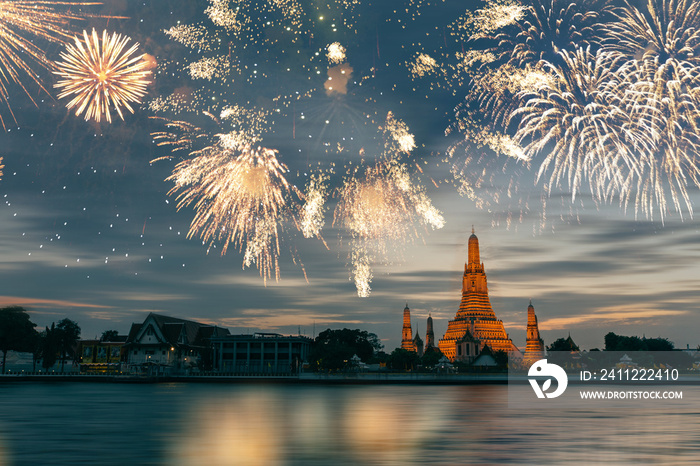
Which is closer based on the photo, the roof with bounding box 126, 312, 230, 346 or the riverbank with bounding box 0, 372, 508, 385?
→ the riverbank with bounding box 0, 372, 508, 385

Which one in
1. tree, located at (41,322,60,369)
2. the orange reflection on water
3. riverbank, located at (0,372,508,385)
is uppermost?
tree, located at (41,322,60,369)

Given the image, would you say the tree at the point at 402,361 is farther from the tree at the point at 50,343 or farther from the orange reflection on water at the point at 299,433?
the orange reflection on water at the point at 299,433

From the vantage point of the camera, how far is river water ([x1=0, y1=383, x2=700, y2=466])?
100 feet

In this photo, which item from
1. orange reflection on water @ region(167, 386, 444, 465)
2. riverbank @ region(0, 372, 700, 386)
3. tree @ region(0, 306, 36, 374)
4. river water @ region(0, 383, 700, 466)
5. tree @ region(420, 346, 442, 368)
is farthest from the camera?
tree @ region(420, 346, 442, 368)

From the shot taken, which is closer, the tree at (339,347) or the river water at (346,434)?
the river water at (346,434)

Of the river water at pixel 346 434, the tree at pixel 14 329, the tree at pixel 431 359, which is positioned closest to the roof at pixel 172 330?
the tree at pixel 14 329

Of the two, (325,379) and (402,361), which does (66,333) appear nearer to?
(325,379)

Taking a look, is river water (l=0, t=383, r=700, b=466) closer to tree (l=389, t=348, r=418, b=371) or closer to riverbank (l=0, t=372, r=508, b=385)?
riverbank (l=0, t=372, r=508, b=385)

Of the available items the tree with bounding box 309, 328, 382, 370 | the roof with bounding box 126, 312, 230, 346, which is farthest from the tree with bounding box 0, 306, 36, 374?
the tree with bounding box 309, 328, 382, 370

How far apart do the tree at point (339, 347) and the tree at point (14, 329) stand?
6196 cm

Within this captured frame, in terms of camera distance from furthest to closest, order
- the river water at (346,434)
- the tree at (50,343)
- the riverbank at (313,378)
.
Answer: the tree at (50,343) → the riverbank at (313,378) → the river water at (346,434)

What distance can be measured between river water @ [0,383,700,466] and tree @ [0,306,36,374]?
7928 cm

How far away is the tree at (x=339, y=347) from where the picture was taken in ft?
467

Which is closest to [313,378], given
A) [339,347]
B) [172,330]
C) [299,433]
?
[339,347]
